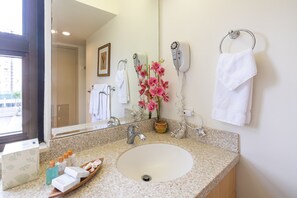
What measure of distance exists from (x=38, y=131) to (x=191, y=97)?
→ 104 centimetres

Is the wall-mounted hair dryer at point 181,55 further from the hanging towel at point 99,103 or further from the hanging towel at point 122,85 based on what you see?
the hanging towel at point 99,103

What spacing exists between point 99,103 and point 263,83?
1.10 meters

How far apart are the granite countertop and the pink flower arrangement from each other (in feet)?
1.60

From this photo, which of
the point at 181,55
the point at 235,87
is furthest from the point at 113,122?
the point at 235,87

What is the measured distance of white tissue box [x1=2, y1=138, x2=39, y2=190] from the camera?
0.65 m

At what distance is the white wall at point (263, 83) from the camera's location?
847mm

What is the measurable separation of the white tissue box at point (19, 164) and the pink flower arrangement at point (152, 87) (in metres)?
0.84

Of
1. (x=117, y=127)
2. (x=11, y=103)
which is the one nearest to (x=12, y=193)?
(x=11, y=103)

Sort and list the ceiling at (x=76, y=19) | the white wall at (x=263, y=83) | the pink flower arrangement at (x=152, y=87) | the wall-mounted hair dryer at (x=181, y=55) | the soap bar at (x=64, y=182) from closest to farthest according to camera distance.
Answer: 1. the soap bar at (x=64, y=182)
2. the white wall at (x=263, y=83)
3. the ceiling at (x=76, y=19)
4. the wall-mounted hair dryer at (x=181, y=55)
5. the pink flower arrangement at (x=152, y=87)

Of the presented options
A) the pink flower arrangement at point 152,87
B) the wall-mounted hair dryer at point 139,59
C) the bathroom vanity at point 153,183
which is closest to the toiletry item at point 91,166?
the bathroom vanity at point 153,183

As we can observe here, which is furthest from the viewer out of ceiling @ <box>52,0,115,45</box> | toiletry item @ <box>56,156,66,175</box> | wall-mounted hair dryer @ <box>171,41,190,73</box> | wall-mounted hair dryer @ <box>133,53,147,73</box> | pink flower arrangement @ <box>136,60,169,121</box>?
wall-mounted hair dryer @ <box>133,53,147,73</box>

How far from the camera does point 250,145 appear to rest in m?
0.99

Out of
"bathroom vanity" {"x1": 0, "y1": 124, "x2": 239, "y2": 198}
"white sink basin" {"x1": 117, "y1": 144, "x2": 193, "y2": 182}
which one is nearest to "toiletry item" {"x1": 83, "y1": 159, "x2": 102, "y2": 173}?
"bathroom vanity" {"x1": 0, "y1": 124, "x2": 239, "y2": 198}

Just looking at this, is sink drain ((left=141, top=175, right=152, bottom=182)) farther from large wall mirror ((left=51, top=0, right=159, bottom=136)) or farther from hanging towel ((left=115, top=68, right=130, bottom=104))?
hanging towel ((left=115, top=68, right=130, bottom=104))
